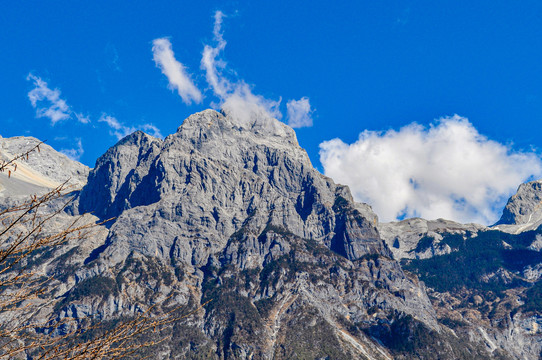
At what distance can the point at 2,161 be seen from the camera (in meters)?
8.41

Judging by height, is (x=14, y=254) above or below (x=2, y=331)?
above

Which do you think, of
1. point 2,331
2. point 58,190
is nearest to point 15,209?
point 58,190

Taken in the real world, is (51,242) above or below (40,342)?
above

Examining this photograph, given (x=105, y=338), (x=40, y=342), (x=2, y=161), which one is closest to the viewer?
(x=2, y=161)

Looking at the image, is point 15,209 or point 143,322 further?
point 143,322

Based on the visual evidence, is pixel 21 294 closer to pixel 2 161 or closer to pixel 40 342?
pixel 40 342

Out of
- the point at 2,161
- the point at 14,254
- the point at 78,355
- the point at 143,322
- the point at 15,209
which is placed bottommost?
the point at 78,355

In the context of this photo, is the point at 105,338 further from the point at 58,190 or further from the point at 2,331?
the point at 58,190

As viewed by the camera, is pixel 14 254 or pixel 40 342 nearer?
pixel 14 254

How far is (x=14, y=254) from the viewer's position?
864 centimetres

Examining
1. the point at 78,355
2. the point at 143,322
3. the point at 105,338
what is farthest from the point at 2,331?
the point at 143,322

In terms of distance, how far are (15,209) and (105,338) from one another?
3.02 metres

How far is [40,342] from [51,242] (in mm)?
2389

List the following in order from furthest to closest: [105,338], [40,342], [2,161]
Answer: [40,342]
[105,338]
[2,161]
